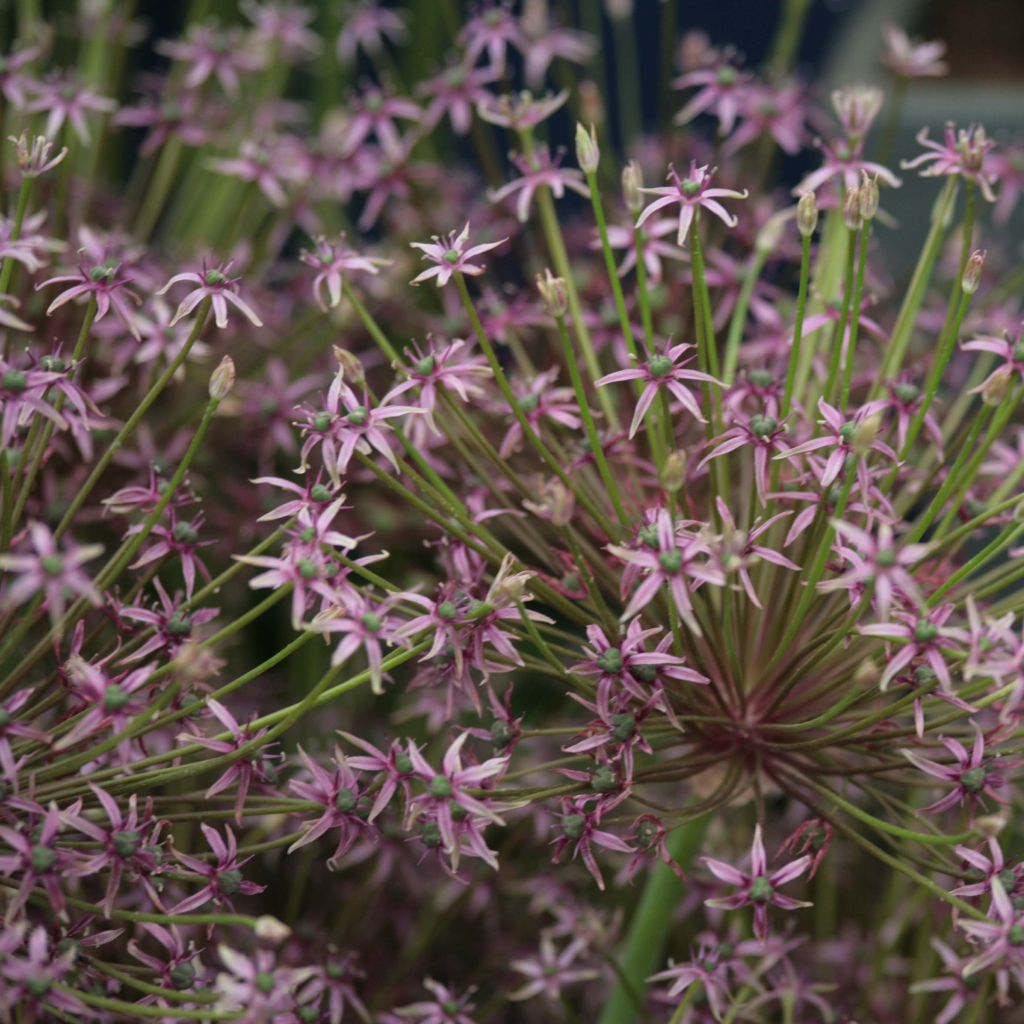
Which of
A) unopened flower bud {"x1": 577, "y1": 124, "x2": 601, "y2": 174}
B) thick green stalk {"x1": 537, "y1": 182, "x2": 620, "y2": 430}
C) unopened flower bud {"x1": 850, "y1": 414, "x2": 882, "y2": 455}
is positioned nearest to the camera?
unopened flower bud {"x1": 850, "y1": 414, "x2": 882, "y2": 455}

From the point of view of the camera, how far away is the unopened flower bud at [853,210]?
0.69m

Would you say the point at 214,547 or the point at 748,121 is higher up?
the point at 748,121

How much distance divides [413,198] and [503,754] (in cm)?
58

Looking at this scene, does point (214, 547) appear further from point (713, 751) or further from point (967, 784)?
point (967, 784)

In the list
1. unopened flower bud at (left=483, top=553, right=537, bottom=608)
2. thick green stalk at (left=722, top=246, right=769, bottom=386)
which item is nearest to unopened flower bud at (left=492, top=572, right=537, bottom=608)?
unopened flower bud at (left=483, top=553, right=537, bottom=608)

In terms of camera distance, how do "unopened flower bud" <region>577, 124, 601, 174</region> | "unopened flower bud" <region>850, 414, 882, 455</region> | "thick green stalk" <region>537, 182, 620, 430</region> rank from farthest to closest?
"thick green stalk" <region>537, 182, 620, 430</region>, "unopened flower bud" <region>577, 124, 601, 174</region>, "unopened flower bud" <region>850, 414, 882, 455</region>

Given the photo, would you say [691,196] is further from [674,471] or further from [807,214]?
[674,471]

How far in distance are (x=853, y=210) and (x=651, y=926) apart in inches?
17.6

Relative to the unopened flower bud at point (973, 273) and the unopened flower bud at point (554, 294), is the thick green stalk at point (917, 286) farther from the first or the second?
the unopened flower bud at point (554, 294)

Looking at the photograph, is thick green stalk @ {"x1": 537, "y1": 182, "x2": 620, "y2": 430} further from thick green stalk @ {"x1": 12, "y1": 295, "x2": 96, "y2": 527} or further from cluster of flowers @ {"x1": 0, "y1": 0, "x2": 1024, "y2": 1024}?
thick green stalk @ {"x1": 12, "y1": 295, "x2": 96, "y2": 527}

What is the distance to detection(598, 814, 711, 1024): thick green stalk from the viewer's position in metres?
0.79

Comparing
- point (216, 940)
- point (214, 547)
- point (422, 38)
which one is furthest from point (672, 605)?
point (422, 38)

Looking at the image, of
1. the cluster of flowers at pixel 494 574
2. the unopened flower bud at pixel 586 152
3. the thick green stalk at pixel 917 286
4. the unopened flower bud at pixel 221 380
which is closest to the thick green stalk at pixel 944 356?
the cluster of flowers at pixel 494 574

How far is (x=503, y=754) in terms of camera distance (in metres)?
0.69
